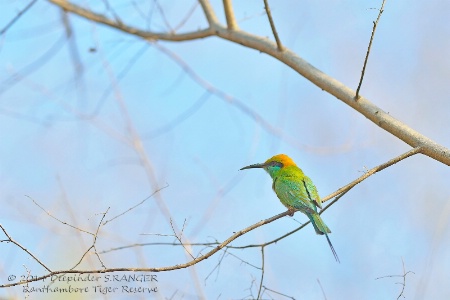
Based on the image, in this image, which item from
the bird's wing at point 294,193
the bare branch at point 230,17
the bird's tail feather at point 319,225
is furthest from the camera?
the bare branch at point 230,17

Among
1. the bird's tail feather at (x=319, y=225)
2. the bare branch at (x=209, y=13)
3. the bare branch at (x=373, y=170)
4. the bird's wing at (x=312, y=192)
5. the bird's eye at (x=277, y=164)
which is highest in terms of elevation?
the bare branch at (x=209, y=13)

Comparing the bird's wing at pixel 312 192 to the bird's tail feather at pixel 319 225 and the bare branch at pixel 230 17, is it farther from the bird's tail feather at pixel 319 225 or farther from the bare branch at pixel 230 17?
the bare branch at pixel 230 17

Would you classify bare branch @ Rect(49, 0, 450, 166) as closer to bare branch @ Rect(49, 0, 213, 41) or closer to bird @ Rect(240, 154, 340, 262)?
bare branch @ Rect(49, 0, 213, 41)

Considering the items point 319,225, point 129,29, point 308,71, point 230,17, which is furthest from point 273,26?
point 129,29

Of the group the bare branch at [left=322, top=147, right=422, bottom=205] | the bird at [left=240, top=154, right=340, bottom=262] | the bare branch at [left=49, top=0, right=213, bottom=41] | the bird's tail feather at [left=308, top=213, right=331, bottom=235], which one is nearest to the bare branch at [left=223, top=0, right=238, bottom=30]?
the bare branch at [left=49, top=0, right=213, bottom=41]

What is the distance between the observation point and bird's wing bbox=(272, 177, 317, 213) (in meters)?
3.19

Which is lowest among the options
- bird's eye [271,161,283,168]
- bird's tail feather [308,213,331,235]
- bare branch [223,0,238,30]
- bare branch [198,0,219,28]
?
bird's tail feather [308,213,331,235]

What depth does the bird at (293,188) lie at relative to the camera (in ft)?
10.1

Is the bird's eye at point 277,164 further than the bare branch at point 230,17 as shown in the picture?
Yes

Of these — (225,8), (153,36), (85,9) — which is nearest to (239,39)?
(225,8)

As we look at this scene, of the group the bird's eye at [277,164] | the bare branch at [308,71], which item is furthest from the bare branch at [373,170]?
the bird's eye at [277,164]

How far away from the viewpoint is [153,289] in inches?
116

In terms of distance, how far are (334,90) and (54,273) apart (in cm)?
153

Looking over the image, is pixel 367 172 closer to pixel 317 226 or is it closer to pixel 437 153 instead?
pixel 437 153
